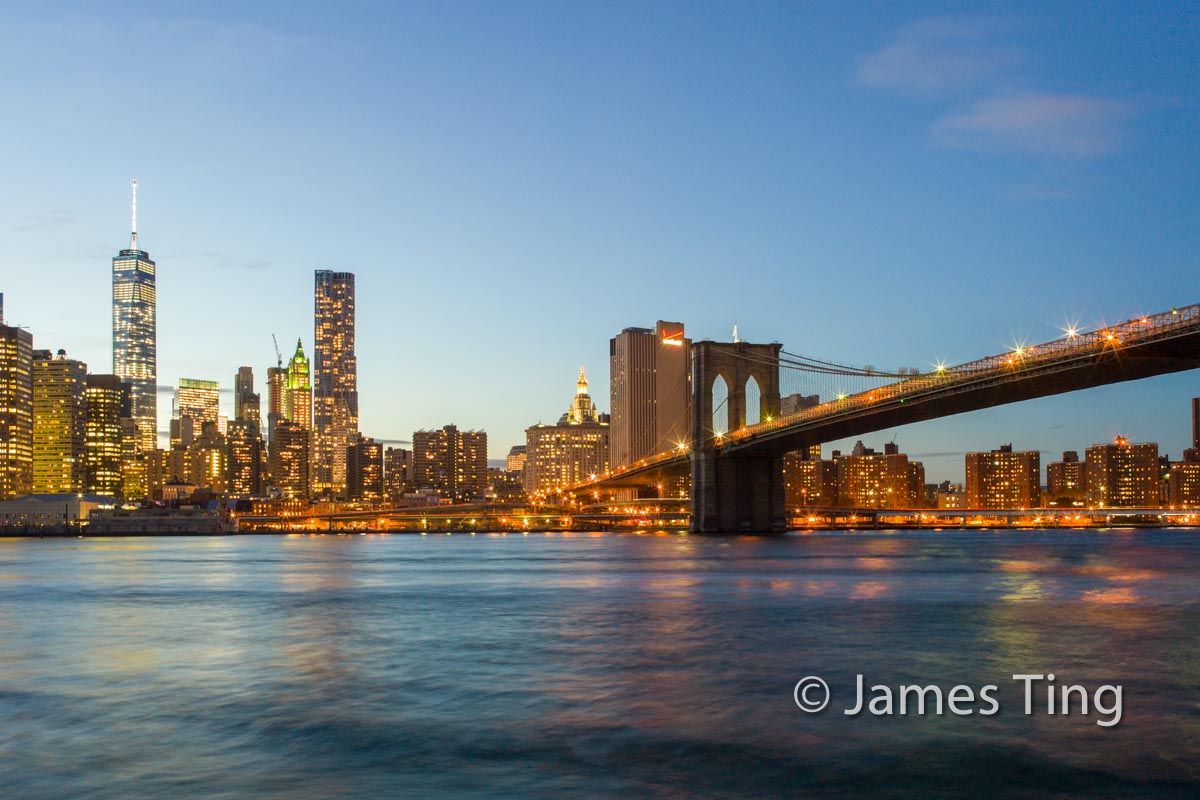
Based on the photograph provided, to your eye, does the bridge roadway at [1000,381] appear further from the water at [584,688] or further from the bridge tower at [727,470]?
the water at [584,688]

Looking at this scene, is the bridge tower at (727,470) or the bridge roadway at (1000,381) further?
the bridge tower at (727,470)

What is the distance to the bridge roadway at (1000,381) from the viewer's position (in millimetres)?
47125

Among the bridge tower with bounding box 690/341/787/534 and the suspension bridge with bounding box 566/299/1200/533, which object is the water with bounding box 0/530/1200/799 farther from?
the bridge tower with bounding box 690/341/787/534

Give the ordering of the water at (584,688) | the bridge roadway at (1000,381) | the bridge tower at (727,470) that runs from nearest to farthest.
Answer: the water at (584,688) < the bridge roadway at (1000,381) < the bridge tower at (727,470)

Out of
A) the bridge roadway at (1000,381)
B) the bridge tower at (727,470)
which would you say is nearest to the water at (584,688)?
the bridge roadway at (1000,381)

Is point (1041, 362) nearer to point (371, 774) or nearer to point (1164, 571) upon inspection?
point (1164, 571)

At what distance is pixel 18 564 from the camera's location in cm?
6544

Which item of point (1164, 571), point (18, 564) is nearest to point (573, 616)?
point (1164, 571)

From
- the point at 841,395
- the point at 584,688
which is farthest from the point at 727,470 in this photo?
the point at 584,688

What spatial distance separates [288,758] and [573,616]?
1696 cm

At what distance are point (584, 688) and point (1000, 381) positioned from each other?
43.2 m

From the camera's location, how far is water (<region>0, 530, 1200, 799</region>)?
42.2 feet

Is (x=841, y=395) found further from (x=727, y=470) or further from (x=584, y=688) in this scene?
(x=584, y=688)

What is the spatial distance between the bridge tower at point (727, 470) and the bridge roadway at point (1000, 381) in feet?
5.60
